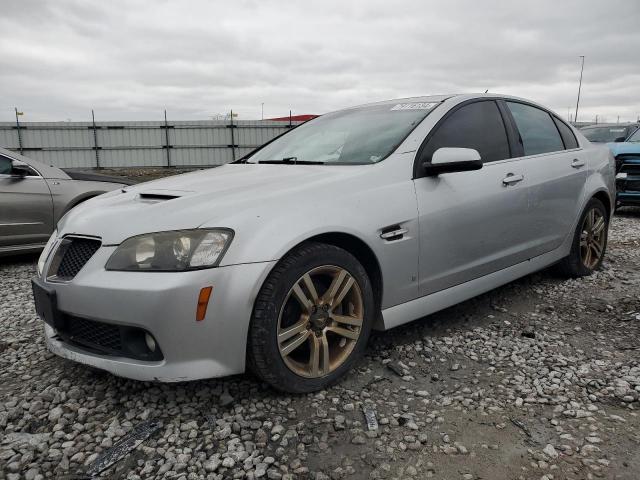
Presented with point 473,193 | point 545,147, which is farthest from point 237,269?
point 545,147

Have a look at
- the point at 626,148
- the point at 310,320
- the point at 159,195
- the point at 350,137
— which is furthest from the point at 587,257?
the point at 626,148

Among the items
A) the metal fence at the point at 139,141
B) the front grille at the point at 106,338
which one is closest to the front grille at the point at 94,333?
the front grille at the point at 106,338

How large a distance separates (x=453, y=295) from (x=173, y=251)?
1.73 m

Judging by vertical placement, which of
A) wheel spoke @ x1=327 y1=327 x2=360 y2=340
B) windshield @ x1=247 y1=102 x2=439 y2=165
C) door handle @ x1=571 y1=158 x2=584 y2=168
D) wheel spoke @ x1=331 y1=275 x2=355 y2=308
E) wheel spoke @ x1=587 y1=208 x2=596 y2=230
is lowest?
wheel spoke @ x1=327 y1=327 x2=360 y2=340

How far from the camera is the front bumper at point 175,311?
2.02 metres

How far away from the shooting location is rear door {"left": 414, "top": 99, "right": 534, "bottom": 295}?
9.17ft

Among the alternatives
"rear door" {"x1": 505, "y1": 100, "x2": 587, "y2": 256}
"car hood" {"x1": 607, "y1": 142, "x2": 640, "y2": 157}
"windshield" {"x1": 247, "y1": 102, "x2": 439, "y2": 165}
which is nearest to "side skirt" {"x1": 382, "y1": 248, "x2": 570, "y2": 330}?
"rear door" {"x1": 505, "y1": 100, "x2": 587, "y2": 256}

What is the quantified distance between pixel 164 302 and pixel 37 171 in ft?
14.1

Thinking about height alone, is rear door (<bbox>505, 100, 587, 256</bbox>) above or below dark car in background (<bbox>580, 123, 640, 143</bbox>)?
below

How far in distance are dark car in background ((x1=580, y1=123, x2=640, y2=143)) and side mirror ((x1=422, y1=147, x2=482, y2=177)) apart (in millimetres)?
9150

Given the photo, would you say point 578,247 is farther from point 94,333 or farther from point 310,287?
point 94,333

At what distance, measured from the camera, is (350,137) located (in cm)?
317

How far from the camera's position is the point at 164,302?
2.01 metres

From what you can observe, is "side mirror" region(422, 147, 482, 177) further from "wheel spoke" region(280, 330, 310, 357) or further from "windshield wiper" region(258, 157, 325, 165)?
"wheel spoke" region(280, 330, 310, 357)
